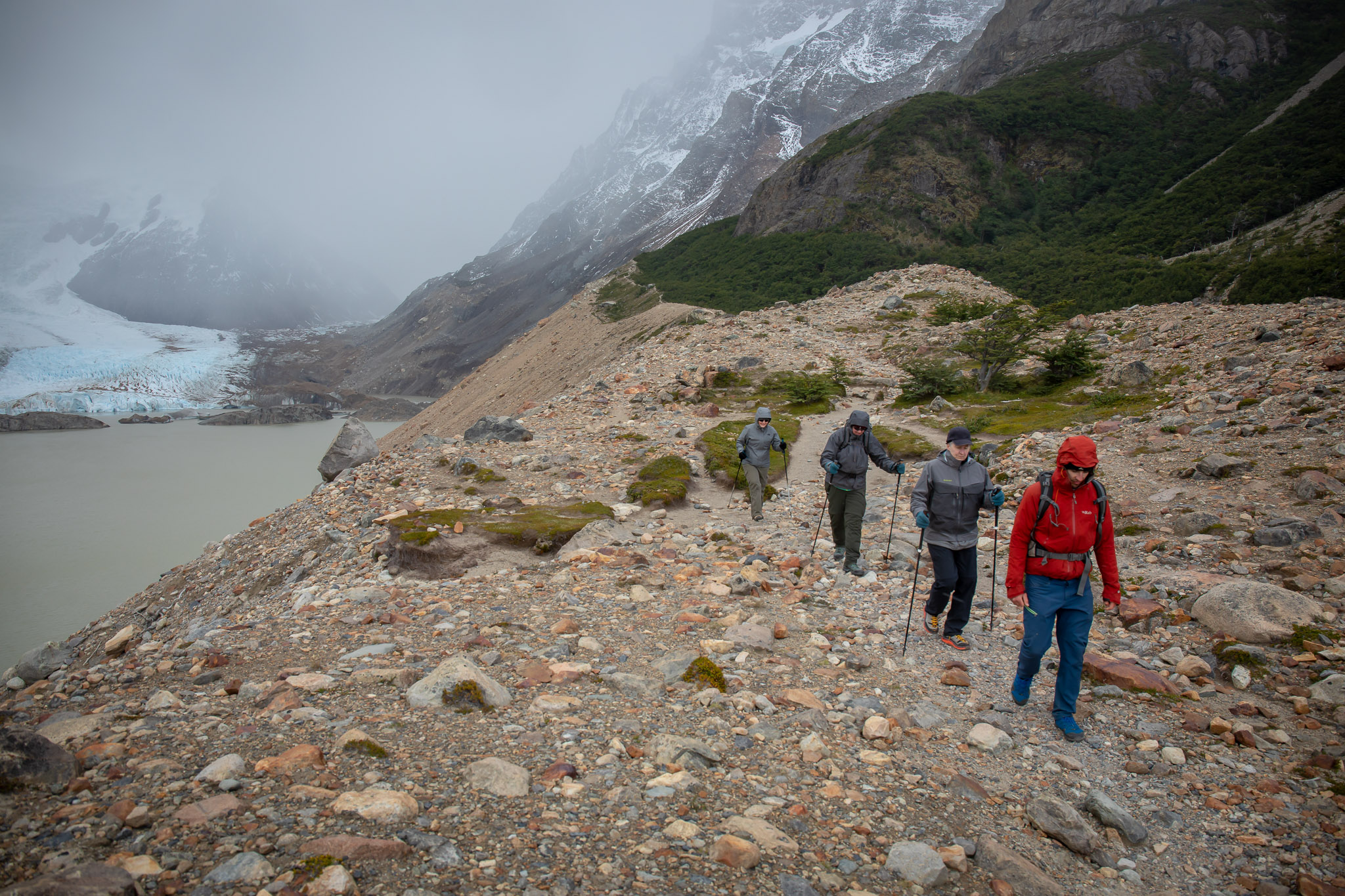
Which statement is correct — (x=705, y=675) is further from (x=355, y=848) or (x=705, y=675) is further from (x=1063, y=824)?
(x=355, y=848)

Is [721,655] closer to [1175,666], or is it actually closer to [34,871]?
[1175,666]

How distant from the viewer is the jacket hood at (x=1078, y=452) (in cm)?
419

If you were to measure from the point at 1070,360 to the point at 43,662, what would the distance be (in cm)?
2333

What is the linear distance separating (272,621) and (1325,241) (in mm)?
36925

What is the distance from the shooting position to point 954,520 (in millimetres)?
5578

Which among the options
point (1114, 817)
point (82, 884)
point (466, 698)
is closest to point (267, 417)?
point (466, 698)

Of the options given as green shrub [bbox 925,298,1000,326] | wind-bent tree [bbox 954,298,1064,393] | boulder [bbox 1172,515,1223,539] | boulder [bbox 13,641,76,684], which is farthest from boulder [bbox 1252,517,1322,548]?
green shrub [bbox 925,298,1000,326]

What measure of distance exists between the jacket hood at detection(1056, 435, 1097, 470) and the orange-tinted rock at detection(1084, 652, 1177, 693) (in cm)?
179

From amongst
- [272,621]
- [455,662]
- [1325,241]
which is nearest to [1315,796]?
[455,662]

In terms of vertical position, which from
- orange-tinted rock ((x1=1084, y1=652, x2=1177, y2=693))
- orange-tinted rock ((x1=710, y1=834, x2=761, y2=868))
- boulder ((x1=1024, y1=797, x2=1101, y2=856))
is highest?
orange-tinted rock ((x1=710, y1=834, x2=761, y2=868))

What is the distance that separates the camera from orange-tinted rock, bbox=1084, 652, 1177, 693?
4.54 meters

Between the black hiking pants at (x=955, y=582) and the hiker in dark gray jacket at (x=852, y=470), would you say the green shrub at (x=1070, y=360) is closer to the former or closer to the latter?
the hiker in dark gray jacket at (x=852, y=470)

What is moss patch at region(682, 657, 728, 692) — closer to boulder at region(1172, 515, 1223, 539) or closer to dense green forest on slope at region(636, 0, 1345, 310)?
boulder at region(1172, 515, 1223, 539)

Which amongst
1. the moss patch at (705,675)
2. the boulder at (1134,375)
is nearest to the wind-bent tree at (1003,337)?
the boulder at (1134,375)
